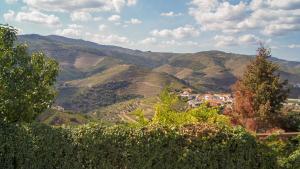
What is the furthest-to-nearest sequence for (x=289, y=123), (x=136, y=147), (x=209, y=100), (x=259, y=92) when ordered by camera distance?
(x=259, y=92) → (x=289, y=123) → (x=209, y=100) → (x=136, y=147)

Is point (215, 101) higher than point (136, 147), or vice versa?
point (136, 147)

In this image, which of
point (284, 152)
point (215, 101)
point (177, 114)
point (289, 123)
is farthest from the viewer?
point (215, 101)

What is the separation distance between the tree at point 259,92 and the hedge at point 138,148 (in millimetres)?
13819

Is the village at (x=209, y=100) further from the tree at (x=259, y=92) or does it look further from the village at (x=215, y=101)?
the tree at (x=259, y=92)

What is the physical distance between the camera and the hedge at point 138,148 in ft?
40.5

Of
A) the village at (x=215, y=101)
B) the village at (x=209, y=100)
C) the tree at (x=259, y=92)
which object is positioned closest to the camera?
the village at (x=209, y=100)

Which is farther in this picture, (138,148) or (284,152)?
(284,152)

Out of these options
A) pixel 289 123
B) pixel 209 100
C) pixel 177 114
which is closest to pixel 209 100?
pixel 209 100

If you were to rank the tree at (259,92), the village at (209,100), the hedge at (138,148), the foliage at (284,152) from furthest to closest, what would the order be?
the tree at (259,92)
the village at (209,100)
the foliage at (284,152)
the hedge at (138,148)

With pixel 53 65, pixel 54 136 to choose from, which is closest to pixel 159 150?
pixel 54 136

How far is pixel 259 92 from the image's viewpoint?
1065 inches

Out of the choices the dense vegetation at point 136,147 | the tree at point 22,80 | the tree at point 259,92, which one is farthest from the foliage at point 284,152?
the tree at point 259,92

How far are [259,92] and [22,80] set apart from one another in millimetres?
16099

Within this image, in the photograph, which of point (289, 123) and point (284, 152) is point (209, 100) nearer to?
point (289, 123)
